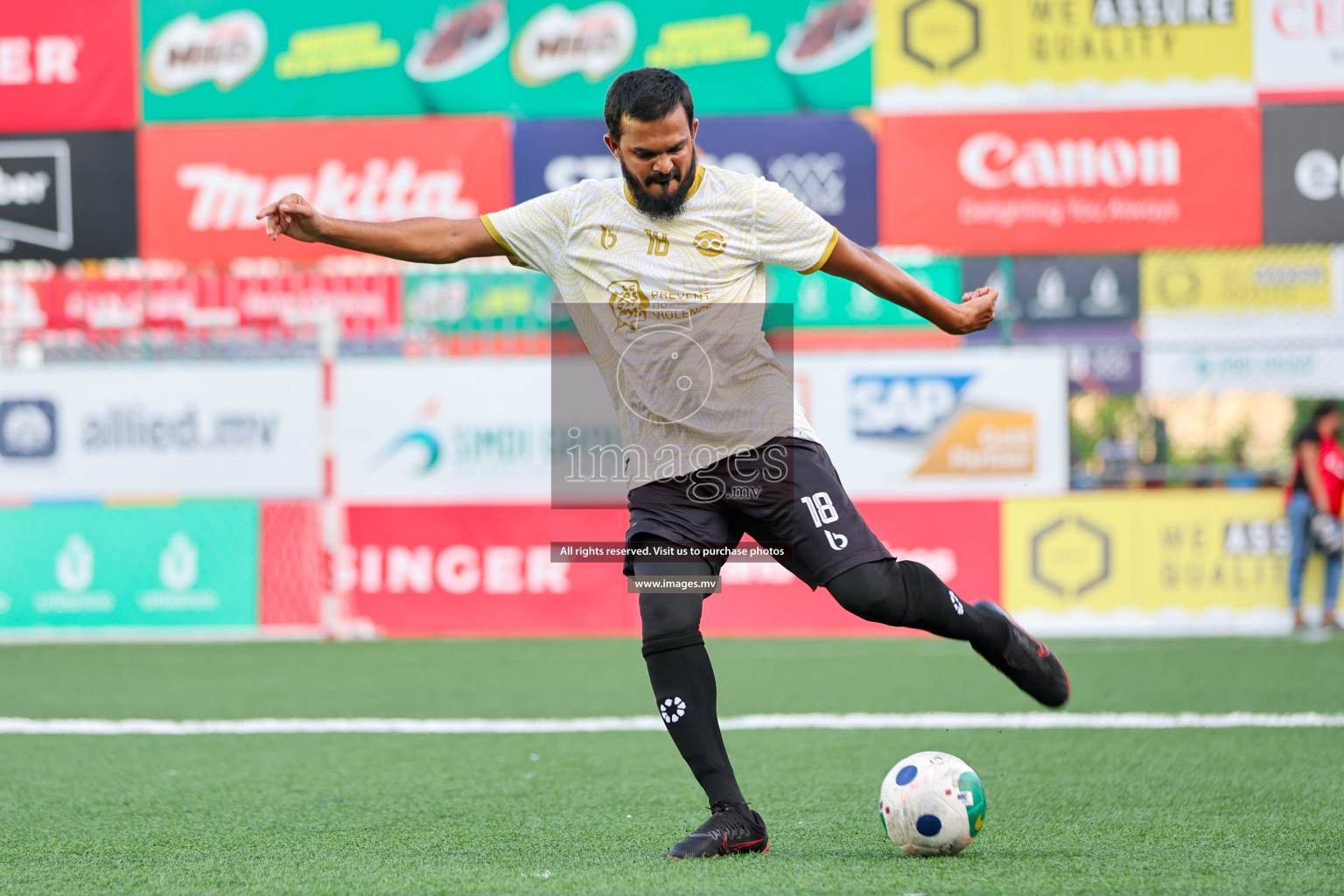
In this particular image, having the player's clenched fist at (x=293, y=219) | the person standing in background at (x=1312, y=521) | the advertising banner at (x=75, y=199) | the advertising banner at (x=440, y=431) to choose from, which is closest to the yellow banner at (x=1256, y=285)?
the person standing in background at (x=1312, y=521)

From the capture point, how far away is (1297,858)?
3.70 m

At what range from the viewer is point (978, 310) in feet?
13.4

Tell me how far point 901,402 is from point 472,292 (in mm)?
5295

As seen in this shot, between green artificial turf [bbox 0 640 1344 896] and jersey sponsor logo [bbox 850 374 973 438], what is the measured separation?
2695mm

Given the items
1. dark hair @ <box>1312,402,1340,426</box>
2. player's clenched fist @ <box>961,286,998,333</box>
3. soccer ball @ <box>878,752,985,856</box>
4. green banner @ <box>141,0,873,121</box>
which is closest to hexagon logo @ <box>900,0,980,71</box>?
green banner @ <box>141,0,873,121</box>

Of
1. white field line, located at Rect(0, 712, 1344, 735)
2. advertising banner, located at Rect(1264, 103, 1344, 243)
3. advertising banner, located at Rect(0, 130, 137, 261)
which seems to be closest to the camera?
white field line, located at Rect(0, 712, 1344, 735)

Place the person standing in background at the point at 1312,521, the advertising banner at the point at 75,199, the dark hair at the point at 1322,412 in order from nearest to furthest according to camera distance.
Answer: the person standing in background at the point at 1312,521, the advertising banner at the point at 75,199, the dark hair at the point at 1322,412

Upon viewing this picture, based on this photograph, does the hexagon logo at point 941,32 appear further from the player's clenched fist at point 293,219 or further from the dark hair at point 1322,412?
the player's clenched fist at point 293,219

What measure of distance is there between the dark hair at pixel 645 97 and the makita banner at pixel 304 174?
7.56 metres

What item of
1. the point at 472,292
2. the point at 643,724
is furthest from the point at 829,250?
the point at 472,292

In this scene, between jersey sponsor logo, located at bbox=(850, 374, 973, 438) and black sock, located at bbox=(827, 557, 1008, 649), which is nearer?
black sock, located at bbox=(827, 557, 1008, 649)

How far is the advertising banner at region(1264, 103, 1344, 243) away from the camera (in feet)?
36.3

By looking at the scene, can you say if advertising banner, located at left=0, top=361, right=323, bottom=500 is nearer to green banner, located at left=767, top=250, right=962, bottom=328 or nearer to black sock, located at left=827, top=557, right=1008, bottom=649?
green banner, located at left=767, top=250, right=962, bottom=328

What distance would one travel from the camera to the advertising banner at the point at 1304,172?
11055 millimetres
